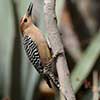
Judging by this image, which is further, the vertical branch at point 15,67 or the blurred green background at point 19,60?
the vertical branch at point 15,67

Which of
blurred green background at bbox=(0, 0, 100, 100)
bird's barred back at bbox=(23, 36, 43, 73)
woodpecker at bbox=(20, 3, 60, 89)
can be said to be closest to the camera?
woodpecker at bbox=(20, 3, 60, 89)

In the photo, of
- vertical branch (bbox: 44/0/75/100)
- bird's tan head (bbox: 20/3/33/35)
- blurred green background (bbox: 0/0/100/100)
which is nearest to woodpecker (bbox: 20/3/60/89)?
bird's tan head (bbox: 20/3/33/35)

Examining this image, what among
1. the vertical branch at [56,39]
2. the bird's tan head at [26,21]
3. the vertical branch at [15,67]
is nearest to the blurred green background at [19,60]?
the vertical branch at [15,67]

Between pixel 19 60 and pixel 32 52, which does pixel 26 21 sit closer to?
pixel 32 52

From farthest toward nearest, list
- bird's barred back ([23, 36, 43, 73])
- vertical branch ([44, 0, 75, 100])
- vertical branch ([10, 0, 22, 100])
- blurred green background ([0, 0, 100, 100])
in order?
vertical branch ([10, 0, 22, 100])
blurred green background ([0, 0, 100, 100])
bird's barred back ([23, 36, 43, 73])
vertical branch ([44, 0, 75, 100])

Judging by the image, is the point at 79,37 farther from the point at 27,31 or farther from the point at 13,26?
the point at 27,31

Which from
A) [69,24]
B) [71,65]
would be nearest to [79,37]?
[69,24]

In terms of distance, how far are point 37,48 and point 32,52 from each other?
0.05 m

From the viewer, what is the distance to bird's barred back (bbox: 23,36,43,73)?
2.81 metres

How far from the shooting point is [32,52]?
9.30 ft

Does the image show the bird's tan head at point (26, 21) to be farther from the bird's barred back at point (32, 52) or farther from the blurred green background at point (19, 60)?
the blurred green background at point (19, 60)

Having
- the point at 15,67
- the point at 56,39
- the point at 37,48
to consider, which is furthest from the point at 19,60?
the point at 56,39

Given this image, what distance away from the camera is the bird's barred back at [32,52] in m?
2.81

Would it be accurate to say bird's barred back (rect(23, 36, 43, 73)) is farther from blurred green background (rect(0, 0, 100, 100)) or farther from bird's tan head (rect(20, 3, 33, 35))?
blurred green background (rect(0, 0, 100, 100))
